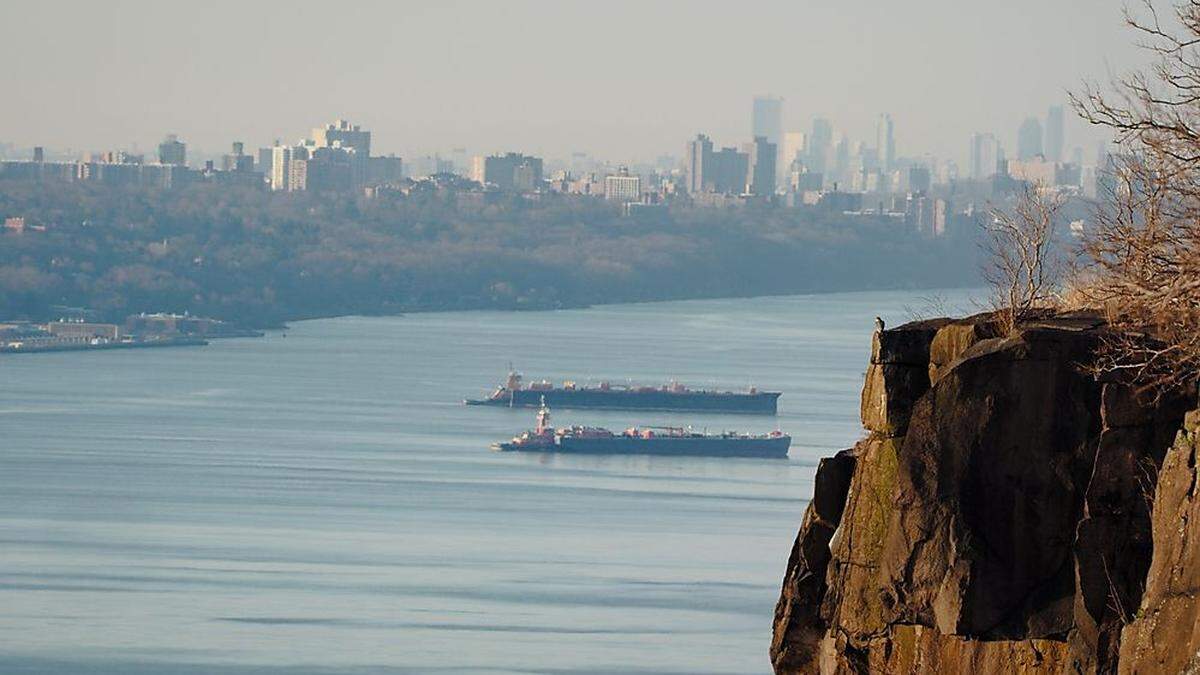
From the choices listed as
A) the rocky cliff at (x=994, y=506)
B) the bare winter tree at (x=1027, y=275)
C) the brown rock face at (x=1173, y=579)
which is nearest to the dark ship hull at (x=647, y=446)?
the bare winter tree at (x=1027, y=275)

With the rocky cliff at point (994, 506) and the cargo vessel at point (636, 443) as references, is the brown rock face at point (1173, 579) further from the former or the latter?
the cargo vessel at point (636, 443)

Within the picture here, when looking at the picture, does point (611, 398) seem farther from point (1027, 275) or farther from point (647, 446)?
point (1027, 275)


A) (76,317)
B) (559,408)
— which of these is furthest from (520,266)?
(559,408)

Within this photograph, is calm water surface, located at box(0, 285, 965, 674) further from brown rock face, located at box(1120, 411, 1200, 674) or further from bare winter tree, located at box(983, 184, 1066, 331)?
brown rock face, located at box(1120, 411, 1200, 674)

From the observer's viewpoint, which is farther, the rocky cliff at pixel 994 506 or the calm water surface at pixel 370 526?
the calm water surface at pixel 370 526

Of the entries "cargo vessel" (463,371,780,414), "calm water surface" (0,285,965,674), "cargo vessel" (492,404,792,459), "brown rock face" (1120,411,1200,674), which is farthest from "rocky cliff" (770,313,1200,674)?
"cargo vessel" (463,371,780,414)

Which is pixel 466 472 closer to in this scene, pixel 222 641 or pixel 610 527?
pixel 610 527

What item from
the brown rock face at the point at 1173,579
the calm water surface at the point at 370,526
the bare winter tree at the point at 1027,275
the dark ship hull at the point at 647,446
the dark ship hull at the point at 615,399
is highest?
the bare winter tree at the point at 1027,275

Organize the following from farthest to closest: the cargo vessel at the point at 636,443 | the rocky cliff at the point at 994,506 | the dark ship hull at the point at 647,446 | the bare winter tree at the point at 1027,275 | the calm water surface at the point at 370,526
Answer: the dark ship hull at the point at 647,446
the cargo vessel at the point at 636,443
the calm water surface at the point at 370,526
the bare winter tree at the point at 1027,275
the rocky cliff at the point at 994,506
